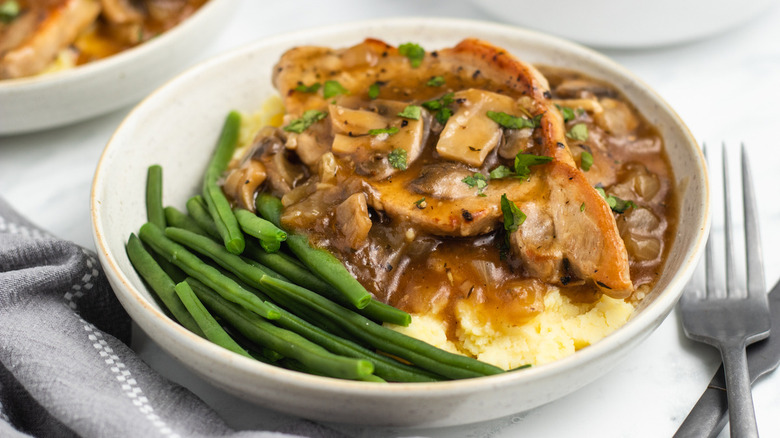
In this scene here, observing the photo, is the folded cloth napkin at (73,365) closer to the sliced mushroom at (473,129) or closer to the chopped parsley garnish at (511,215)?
the chopped parsley garnish at (511,215)

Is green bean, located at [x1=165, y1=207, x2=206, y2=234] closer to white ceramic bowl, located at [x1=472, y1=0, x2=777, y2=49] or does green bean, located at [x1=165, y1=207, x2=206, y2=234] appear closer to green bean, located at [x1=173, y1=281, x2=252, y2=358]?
green bean, located at [x1=173, y1=281, x2=252, y2=358]

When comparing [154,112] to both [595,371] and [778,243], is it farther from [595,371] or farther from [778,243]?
[778,243]

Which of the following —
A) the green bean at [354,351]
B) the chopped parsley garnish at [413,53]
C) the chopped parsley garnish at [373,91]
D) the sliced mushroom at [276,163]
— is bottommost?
the green bean at [354,351]

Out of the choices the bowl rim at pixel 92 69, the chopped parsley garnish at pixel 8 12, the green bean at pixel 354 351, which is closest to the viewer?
the green bean at pixel 354 351

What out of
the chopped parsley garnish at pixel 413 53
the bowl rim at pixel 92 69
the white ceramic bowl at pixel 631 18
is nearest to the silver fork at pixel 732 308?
the chopped parsley garnish at pixel 413 53

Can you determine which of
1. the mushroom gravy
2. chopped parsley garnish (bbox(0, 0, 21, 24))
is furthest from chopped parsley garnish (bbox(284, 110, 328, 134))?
chopped parsley garnish (bbox(0, 0, 21, 24))

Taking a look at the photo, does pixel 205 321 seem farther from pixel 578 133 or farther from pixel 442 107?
pixel 578 133

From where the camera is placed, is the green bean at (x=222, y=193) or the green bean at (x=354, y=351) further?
the green bean at (x=222, y=193)

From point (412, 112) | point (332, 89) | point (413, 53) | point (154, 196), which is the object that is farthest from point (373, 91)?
point (154, 196)
